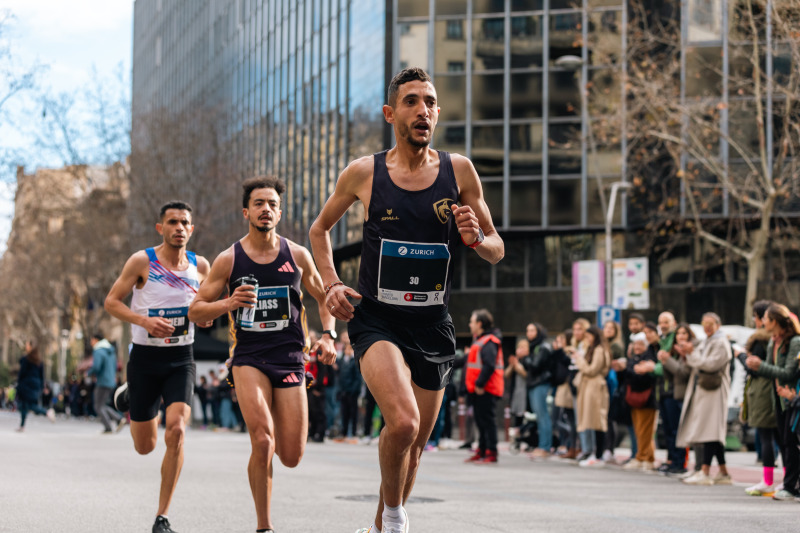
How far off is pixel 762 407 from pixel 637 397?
3142 millimetres

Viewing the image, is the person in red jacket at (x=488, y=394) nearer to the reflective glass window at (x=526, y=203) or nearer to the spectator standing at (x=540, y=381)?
the spectator standing at (x=540, y=381)

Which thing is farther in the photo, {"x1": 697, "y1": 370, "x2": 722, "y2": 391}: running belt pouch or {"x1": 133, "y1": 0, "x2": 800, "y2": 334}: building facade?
{"x1": 133, "y1": 0, "x2": 800, "y2": 334}: building facade

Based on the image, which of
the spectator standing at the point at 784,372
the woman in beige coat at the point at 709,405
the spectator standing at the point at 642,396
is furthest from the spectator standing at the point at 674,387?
the spectator standing at the point at 784,372

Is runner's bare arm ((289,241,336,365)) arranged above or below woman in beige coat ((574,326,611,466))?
above

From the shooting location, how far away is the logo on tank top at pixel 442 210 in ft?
18.6

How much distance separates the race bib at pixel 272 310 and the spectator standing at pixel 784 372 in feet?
19.1

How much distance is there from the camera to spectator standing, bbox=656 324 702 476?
551 inches

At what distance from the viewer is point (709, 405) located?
1309 centimetres

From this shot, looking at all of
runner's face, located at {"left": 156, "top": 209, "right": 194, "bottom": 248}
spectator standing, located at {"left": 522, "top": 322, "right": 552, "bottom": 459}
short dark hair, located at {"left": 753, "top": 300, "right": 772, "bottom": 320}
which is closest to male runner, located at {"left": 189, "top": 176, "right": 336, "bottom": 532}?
runner's face, located at {"left": 156, "top": 209, "right": 194, "bottom": 248}

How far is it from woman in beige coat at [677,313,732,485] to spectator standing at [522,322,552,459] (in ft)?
12.4

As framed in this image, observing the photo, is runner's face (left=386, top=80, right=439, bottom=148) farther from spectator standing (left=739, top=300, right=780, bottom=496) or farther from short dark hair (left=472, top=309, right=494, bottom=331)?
short dark hair (left=472, top=309, right=494, bottom=331)

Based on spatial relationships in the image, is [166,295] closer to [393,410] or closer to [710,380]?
[393,410]

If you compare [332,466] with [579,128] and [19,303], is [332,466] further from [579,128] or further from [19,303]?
[19,303]

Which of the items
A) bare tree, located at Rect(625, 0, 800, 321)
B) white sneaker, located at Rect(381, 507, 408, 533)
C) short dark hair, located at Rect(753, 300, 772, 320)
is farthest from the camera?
bare tree, located at Rect(625, 0, 800, 321)
